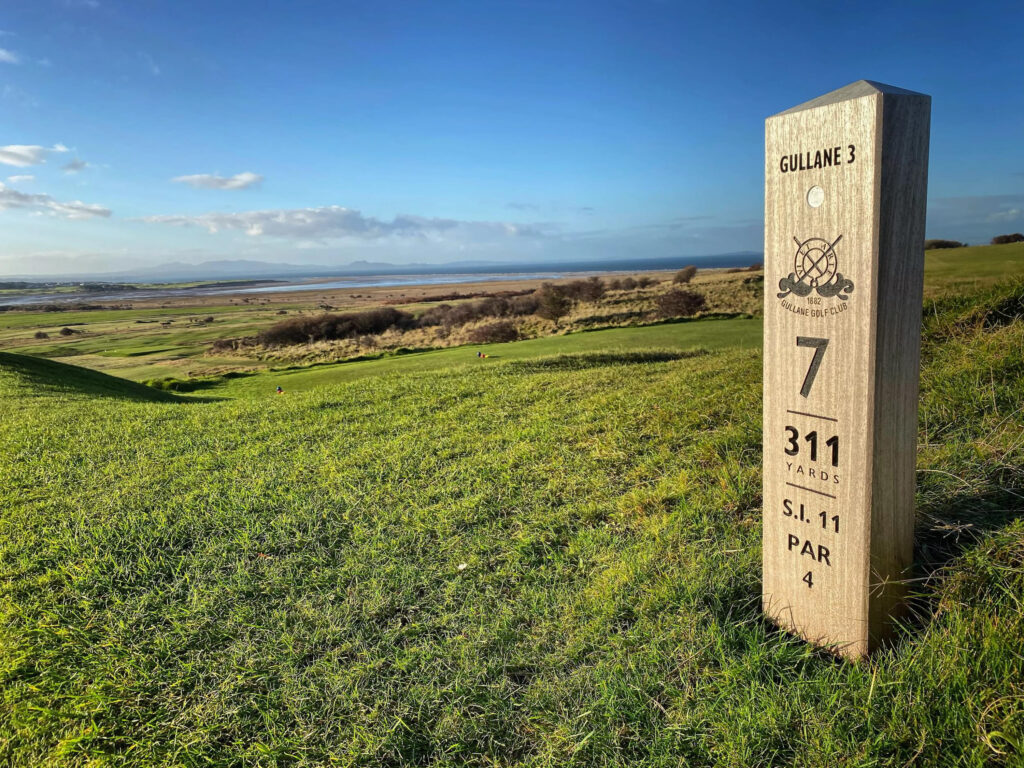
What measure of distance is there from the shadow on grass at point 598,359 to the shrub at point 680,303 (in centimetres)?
878

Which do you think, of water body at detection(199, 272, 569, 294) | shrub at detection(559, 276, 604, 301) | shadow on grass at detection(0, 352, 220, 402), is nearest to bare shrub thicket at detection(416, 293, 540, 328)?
shrub at detection(559, 276, 604, 301)

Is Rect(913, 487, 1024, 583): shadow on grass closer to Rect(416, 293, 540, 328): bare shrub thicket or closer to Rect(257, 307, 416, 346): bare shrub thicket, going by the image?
Rect(416, 293, 540, 328): bare shrub thicket

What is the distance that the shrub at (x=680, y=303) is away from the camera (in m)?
19.0

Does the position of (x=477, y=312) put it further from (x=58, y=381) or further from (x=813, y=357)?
(x=813, y=357)

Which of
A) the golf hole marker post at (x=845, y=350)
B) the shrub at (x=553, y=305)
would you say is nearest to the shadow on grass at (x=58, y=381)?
the golf hole marker post at (x=845, y=350)

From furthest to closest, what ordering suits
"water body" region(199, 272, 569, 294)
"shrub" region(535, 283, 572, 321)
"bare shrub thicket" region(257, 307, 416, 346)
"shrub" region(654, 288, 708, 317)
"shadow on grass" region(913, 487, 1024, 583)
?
"water body" region(199, 272, 569, 294) → "bare shrub thicket" region(257, 307, 416, 346) → "shrub" region(535, 283, 572, 321) → "shrub" region(654, 288, 708, 317) → "shadow on grass" region(913, 487, 1024, 583)

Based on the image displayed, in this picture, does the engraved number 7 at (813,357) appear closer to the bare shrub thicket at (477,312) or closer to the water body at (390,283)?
the bare shrub thicket at (477,312)

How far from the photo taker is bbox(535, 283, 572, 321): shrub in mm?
25609

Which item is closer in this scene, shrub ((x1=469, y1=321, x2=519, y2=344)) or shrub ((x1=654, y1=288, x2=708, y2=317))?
shrub ((x1=654, y1=288, x2=708, y2=317))

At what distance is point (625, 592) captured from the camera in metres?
2.60

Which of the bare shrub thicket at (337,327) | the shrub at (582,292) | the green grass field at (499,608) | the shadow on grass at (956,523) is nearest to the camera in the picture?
the green grass field at (499,608)

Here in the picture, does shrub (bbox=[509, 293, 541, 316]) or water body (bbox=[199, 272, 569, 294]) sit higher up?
water body (bbox=[199, 272, 569, 294])

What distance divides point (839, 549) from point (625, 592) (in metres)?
0.95

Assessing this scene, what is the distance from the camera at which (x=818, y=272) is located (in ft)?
6.20
